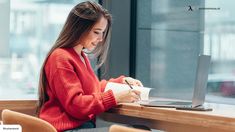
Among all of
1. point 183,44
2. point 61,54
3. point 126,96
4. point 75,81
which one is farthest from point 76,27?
point 183,44

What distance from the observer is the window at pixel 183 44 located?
293 cm

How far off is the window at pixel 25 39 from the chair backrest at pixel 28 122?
125 centimetres

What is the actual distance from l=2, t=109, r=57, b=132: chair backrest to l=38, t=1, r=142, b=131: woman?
A: 0.21 metres

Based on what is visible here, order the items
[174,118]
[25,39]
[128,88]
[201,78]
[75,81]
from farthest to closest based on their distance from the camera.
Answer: [25,39], [128,88], [75,81], [201,78], [174,118]

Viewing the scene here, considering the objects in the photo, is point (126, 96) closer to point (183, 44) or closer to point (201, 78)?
point (201, 78)

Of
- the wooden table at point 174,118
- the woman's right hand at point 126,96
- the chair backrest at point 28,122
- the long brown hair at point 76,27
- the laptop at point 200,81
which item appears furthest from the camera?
the long brown hair at point 76,27

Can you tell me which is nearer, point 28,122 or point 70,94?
point 28,122

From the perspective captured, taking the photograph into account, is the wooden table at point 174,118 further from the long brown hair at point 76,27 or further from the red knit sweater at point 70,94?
the long brown hair at point 76,27

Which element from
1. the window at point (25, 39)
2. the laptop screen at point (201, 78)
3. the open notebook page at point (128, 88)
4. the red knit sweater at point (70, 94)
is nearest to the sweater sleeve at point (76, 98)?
the red knit sweater at point (70, 94)

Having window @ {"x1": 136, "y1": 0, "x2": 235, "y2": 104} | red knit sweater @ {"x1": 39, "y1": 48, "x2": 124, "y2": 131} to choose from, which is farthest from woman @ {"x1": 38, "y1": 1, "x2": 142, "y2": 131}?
window @ {"x1": 136, "y1": 0, "x2": 235, "y2": 104}

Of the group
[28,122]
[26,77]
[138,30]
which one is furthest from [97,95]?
[138,30]

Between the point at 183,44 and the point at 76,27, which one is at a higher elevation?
the point at 76,27

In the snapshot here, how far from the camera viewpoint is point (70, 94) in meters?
1.83

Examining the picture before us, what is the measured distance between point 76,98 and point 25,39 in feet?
4.53
